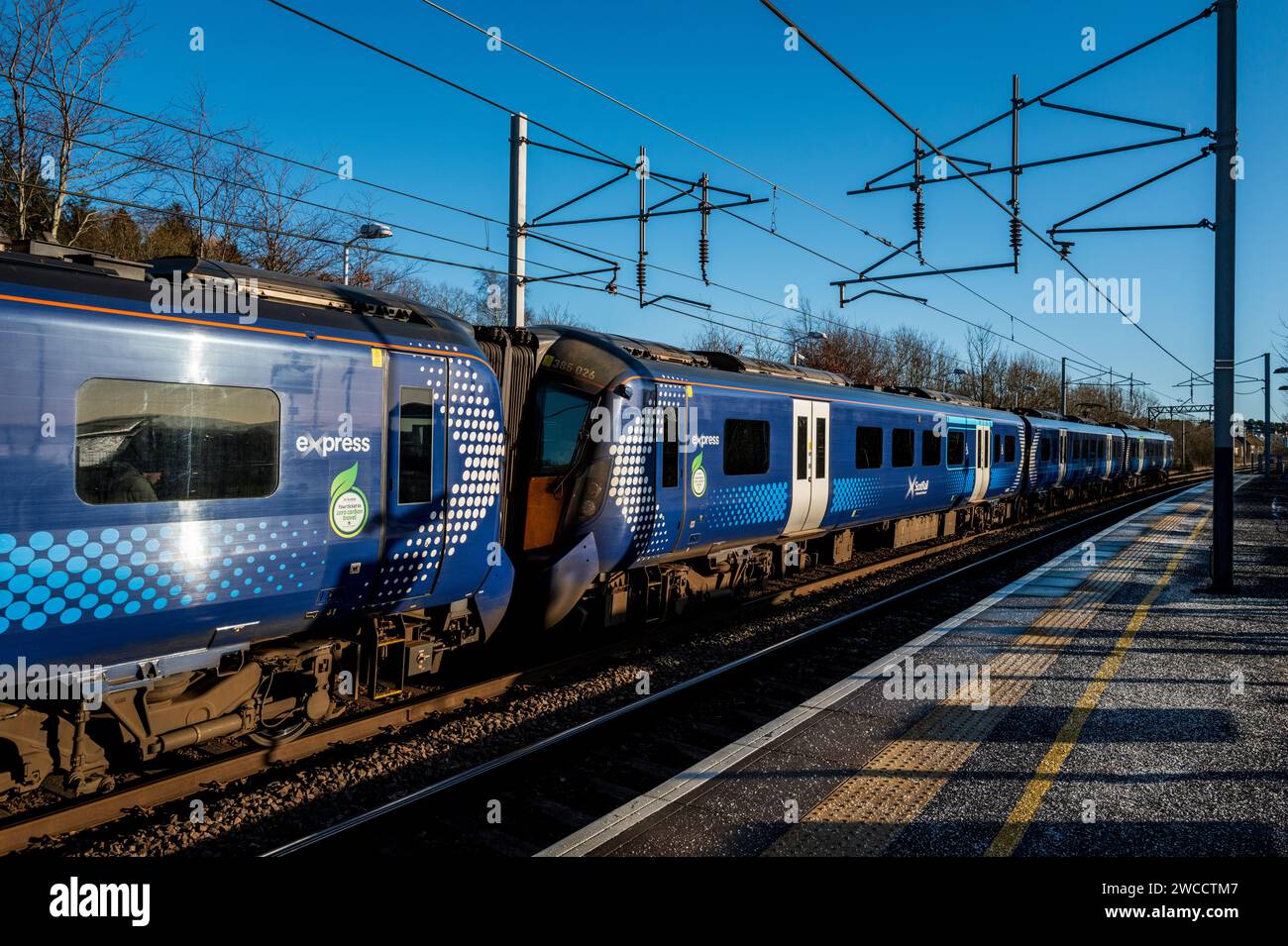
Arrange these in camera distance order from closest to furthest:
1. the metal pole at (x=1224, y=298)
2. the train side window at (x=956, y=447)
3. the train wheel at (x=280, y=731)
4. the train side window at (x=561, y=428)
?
the train wheel at (x=280, y=731) < the train side window at (x=561, y=428) < the metal pole at (x=1224, y=298) < the train side window at (x=956, y=447)

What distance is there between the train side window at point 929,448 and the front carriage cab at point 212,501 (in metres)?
11.6

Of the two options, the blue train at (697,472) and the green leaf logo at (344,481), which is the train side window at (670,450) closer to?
the blue train at (697,472)

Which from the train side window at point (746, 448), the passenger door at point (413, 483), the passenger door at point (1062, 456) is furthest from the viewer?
the passenger door at point (1062, 456)

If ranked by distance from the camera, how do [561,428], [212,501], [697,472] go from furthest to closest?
[697,472] < [561,428] < [212,501]

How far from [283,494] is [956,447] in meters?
15.7

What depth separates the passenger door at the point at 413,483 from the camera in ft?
20.0

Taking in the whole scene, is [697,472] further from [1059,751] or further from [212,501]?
[212,501]

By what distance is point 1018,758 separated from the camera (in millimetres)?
5711

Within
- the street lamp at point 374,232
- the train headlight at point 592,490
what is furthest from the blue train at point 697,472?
the street lamp at point 374,232

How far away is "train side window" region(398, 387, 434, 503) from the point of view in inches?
243

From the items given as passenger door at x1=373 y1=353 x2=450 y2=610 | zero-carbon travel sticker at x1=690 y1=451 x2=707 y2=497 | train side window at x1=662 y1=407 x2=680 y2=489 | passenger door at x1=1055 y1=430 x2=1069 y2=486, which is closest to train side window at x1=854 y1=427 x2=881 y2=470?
zero-carbon travel sticker at x1=690 y1=451 x2=707 y2=497

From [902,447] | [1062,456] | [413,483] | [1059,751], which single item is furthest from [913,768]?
[1062,456]

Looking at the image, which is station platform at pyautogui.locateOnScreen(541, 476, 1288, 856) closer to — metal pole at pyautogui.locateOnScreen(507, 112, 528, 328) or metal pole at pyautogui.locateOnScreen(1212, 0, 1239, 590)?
metal pole at pyautogui.locateOnScreen(1212, 0, 1239, 590)
